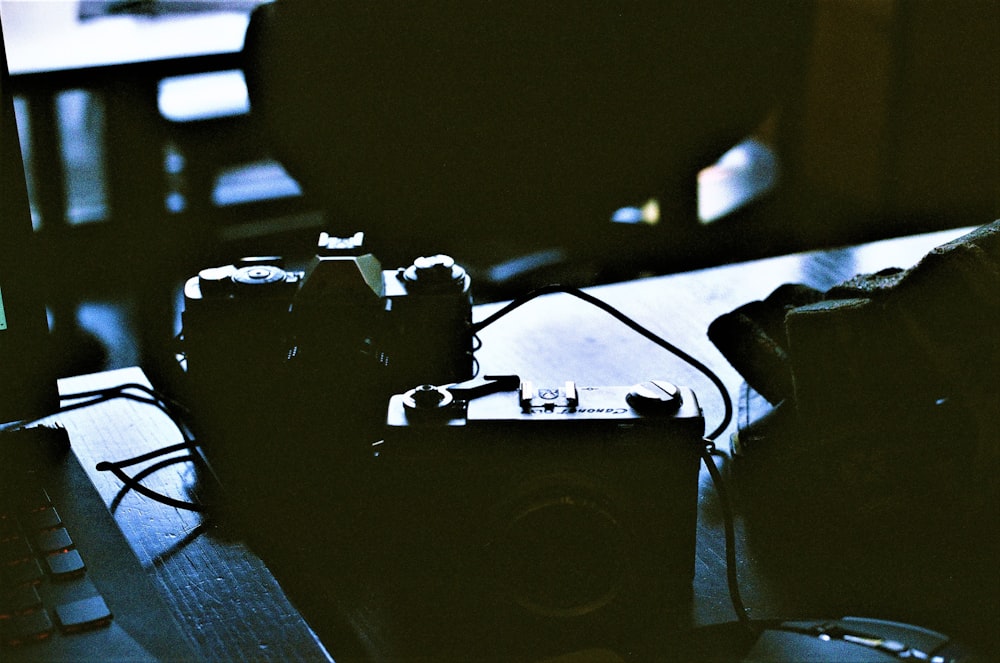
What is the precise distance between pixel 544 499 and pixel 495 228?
1.59 feet

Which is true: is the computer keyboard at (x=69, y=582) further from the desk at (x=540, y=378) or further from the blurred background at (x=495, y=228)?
the blurred background at (x=495, y=228)

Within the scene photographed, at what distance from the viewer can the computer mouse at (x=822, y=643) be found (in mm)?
418

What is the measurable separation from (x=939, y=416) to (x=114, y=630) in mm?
413

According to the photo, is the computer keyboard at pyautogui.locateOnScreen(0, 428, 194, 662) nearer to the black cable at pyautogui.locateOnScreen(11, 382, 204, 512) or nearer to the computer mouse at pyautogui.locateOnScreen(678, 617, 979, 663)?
the black cable at pyautogui.locateOnScreen(11, 382, 204, 512)

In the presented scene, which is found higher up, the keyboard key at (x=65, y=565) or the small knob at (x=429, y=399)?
the small knob at (x=429, y=399)

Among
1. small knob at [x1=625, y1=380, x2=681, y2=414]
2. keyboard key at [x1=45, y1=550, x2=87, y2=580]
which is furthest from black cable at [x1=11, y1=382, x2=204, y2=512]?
small knob at [x1=625, y1=380, x2=681, y2=414]

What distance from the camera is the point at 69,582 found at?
440mm

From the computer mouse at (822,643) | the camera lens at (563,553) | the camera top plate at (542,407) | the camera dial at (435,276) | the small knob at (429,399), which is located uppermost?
the camera dial at (435,276)

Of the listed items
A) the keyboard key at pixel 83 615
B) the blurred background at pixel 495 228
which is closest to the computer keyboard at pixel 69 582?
the keyboard key at pixel 83 615

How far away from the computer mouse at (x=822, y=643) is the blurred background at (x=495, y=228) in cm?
45

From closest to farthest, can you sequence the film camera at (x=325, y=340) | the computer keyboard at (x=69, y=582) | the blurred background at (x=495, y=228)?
the computer keyboard at (x=69, y=582) → the film camera at (x=325, y=340) → the blurred background at (x=495, y=228)

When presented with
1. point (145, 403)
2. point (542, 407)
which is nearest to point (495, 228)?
point (145, 403)

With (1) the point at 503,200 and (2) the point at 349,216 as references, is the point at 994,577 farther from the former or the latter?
(2) the point at 349,216

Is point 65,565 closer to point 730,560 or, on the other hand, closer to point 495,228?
point 730,560
